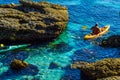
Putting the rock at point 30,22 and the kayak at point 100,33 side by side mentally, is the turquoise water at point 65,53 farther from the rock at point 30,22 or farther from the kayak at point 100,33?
the rock at point 30,22

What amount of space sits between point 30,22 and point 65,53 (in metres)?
4.71

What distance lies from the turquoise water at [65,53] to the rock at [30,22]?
109cm

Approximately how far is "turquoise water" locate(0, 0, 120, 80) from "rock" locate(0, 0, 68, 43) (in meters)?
1.09

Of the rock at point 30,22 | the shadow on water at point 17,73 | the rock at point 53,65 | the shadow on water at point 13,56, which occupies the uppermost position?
the rock at point 30,22

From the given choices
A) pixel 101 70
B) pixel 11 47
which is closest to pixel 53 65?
pixel 11 47

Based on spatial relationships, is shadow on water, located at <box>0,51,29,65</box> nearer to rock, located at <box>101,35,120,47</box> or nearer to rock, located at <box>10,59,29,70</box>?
rock, located at <box>10,59,29,70</box>

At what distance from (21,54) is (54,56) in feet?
9.70

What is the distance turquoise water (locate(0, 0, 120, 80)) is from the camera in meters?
24.9

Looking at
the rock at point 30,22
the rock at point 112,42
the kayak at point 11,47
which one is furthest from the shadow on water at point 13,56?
the rock at point 112,42

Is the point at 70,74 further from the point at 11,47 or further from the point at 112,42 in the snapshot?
the point at 112,42

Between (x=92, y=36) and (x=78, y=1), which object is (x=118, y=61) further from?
(x=78, y=1)

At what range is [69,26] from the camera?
117 ft

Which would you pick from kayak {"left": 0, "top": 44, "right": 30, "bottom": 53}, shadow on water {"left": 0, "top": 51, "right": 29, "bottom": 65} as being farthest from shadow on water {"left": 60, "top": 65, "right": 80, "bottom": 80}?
kayak {"left": 0, "top": 44, "right": 30, "bottom": 53}

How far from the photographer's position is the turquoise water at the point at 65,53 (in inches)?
979
